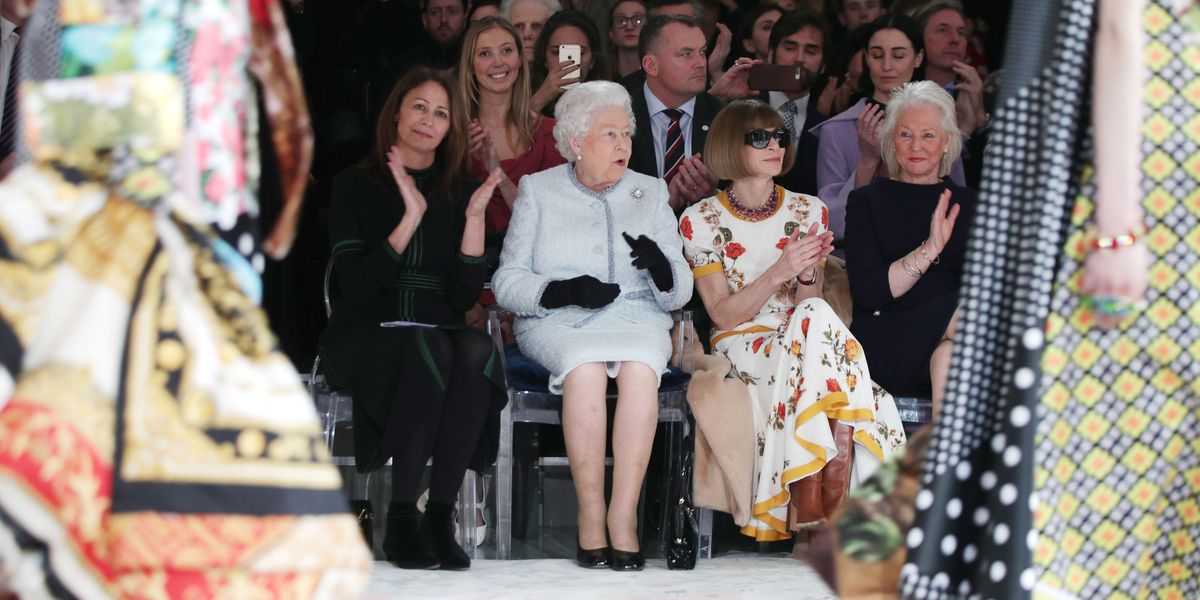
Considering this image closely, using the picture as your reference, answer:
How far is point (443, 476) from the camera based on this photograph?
417 centimetres

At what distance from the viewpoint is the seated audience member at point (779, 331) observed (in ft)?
14.1

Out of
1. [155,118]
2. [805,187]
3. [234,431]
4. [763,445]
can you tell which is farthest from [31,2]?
[805,187]

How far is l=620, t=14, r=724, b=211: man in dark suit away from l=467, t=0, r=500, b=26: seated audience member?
0.54 metres

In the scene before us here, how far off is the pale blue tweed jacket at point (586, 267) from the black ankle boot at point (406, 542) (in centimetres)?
56

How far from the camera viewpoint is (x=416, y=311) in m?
4.46

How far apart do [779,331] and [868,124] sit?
1075 millimetres

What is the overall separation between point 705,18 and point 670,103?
1.73 ft

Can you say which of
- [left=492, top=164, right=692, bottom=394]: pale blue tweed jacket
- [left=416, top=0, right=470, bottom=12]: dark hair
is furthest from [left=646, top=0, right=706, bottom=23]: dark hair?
[left=492, top=164, right=692, bottom=394]: pale blue tweed jacket

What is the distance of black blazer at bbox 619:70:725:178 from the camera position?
205 inches

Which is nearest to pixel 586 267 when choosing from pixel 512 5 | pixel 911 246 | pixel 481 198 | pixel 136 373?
pixel 481 198

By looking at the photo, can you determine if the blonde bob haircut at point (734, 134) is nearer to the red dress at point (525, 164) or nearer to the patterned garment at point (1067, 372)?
the red dress at point (525, 164)

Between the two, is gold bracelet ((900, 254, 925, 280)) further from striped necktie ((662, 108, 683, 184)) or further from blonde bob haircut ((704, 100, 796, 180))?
striped necktie ((662, 108, 683, 184))

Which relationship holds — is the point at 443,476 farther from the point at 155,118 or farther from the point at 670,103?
the point at 155,118

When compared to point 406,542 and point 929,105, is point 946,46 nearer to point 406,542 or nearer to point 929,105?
point 929,105
